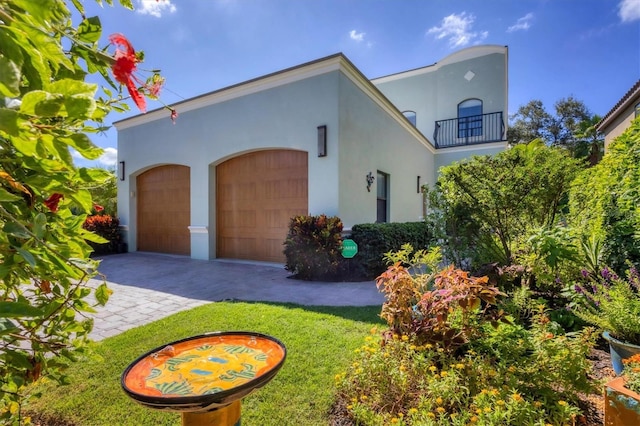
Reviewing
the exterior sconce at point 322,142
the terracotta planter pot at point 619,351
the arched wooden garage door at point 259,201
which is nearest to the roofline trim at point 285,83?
the exterior sconce at point 322,142

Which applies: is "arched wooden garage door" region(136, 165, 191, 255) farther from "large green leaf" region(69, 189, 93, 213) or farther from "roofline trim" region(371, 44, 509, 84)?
"roofline trim" region(371, 44, 509, 84)

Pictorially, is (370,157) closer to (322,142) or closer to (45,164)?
(322,142)

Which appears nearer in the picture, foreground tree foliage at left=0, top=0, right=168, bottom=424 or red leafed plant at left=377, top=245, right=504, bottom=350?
foreground tree foliage at left=0, top=0, right=168, bottom=424

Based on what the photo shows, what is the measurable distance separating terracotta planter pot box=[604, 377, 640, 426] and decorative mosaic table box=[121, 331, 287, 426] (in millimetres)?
1838

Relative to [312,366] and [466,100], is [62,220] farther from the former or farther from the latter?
[466,100]

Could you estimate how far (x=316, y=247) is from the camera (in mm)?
6168

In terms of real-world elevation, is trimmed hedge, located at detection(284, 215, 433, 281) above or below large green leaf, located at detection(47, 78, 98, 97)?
below

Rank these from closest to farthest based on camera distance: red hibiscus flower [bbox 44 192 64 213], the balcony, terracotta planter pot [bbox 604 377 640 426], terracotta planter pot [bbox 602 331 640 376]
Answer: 1. red hibiscus flower [bbox 44 192 64 213]
2. terracotta planter pot [bbox 604 377 640 426]
3. terracotta planter pot [bbox 602 331 640 376]
4. the balcony

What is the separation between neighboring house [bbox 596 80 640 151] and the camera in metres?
9.01

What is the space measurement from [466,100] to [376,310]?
44.2 ft

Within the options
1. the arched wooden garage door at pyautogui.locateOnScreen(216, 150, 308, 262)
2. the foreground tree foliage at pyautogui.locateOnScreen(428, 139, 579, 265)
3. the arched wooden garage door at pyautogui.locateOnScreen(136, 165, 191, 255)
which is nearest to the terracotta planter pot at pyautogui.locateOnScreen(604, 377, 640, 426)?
Result: the foreground tree foliage at pyautogui.locateOnScreen(428, 139, 579, 265)

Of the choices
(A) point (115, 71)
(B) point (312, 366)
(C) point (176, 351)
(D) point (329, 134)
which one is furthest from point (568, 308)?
(D) point (329, 134)

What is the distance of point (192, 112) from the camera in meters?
8.99

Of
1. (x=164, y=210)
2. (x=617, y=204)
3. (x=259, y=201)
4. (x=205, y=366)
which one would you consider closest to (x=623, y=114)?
(x=617, y=204)
